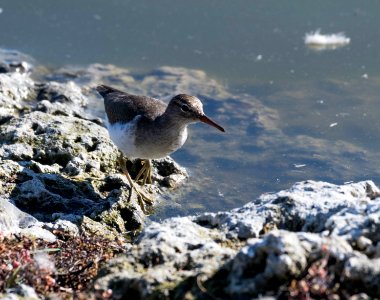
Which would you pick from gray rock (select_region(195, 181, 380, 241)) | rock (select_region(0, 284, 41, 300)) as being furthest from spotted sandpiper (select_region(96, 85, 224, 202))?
rock (select_region(0, 284, 41, 300))

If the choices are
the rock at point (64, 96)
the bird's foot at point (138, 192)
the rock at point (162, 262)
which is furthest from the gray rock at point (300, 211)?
the rock at point (64, 96)

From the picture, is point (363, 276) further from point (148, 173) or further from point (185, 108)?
point (148, 173)

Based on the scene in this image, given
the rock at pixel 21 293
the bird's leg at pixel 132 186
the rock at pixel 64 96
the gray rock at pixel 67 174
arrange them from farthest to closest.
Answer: the rock at pixel 64 96, the bird's leg at pixel 132 186, the gray rock at pixel 67 174, the rock at pixel 21 293

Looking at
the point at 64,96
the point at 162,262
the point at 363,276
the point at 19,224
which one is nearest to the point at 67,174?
the point at 19,224

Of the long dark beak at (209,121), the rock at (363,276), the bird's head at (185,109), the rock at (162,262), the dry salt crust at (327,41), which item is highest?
the dry salt crust at (327,41)

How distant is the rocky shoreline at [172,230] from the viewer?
10.8 ft

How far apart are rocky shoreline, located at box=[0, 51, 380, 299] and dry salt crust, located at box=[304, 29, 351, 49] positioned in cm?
746

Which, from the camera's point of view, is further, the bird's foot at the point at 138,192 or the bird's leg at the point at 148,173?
the bird's leg at the point at 148,173

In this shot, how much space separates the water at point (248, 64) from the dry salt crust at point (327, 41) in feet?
0.80

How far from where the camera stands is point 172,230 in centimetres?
416

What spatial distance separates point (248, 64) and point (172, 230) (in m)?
9.94

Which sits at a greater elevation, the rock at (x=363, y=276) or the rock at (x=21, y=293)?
the rock at (x=363, y=276)

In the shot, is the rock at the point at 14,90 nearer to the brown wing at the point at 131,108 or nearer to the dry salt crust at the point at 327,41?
the brown wing at the point at 131,108

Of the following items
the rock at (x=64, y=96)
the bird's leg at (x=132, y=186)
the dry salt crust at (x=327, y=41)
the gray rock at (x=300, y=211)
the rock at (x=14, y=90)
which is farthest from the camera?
the dry salt crust at (x=327, y=41)
